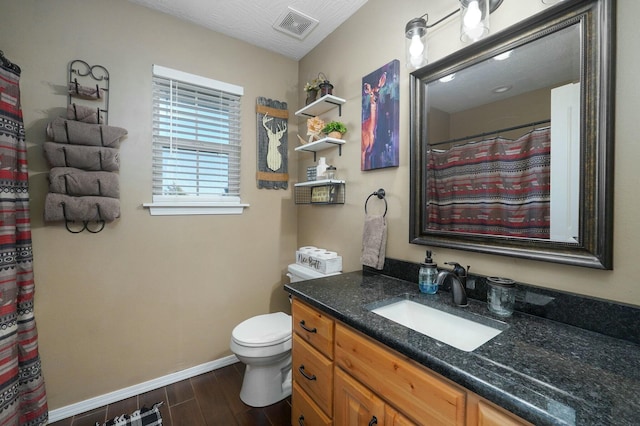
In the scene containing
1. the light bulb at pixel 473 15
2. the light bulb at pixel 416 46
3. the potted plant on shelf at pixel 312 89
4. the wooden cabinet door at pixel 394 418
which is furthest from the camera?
the potted plant on shelf at pixel 312 89

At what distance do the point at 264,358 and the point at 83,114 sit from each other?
1.88 metres

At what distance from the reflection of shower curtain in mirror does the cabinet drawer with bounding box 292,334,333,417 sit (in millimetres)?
877

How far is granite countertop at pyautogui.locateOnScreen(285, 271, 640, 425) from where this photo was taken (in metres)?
0.58

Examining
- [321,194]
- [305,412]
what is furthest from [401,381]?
[321,194]

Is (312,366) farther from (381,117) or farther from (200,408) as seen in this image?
(381,117)

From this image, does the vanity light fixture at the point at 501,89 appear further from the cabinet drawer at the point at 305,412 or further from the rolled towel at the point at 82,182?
the rolled towel at the point at 82,182

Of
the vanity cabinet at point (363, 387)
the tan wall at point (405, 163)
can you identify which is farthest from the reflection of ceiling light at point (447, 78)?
the vanity cabinet at point (363, 387)

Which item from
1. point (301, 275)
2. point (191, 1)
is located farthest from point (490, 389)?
point (191, 1)

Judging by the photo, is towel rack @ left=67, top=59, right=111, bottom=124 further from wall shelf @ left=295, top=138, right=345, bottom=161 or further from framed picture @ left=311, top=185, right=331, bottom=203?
framed picture @ left=311, top=185, right=331, bottom=203

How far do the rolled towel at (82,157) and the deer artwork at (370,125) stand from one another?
1.62 m

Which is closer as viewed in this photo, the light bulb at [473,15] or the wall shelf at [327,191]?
the light bulb at [473,15]

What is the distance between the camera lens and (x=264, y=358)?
1.70 m

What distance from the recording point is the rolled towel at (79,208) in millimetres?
1561

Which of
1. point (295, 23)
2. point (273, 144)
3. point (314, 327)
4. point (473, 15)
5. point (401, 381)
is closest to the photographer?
point (401, 381)
